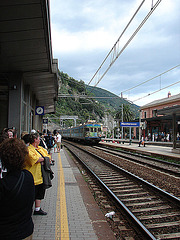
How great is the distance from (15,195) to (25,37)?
6337mm

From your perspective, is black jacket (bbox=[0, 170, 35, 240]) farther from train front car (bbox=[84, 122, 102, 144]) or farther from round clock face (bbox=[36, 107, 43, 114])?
train front car (bbox=[84, 122, 102, 144])

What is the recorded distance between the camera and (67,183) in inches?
312

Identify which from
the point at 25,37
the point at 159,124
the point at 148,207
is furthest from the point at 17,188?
the point at 159,124

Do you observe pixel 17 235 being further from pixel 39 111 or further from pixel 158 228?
pixel 39 111

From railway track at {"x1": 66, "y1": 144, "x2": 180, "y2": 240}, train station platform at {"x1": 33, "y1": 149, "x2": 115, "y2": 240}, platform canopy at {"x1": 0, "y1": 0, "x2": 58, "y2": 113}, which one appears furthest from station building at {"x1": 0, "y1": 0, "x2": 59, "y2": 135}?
railway track at {"x1": 66, "y1": 144, "x2": 180, "y2": 240}

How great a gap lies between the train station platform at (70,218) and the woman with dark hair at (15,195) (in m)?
1.91

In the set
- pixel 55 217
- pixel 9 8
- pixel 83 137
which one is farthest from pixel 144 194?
pixel 83 137

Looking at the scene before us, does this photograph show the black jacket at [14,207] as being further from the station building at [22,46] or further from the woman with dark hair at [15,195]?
the station building at [22,46]

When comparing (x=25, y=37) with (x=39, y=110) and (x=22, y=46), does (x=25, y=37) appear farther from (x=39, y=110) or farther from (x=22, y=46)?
(x=39, y=110)

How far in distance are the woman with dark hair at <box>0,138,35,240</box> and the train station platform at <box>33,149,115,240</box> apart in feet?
6.28

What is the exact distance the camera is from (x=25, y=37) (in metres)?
7.39

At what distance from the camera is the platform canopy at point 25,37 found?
19.1 ft

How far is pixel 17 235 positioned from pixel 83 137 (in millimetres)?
29009

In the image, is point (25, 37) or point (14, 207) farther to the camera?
point (25, 37)
